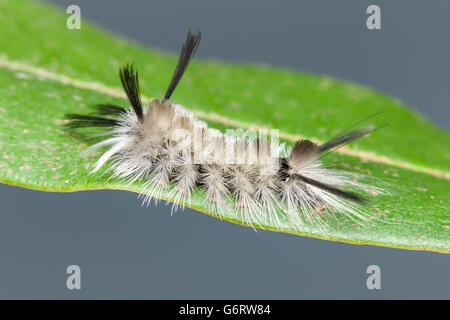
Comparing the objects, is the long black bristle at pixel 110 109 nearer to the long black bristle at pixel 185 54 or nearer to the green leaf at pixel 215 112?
the green leaf at pixel 215 112

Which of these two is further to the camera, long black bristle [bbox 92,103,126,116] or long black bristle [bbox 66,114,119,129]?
long black bristle [bbox 92,103,126,116]

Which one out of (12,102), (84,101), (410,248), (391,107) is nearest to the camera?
(410,248)

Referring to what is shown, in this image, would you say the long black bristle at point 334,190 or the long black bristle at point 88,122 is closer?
the long black bristle at point 334,190

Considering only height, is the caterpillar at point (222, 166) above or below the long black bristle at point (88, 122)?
below

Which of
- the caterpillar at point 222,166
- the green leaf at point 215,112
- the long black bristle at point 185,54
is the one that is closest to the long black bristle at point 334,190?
the caterpillar at point 222,166

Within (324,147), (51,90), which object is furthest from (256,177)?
(51,90)

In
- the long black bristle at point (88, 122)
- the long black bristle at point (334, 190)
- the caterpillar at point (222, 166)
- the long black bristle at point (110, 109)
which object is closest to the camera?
the long black bristle at point (334, 190)

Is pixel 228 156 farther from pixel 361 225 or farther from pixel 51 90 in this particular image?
pixel 51 90

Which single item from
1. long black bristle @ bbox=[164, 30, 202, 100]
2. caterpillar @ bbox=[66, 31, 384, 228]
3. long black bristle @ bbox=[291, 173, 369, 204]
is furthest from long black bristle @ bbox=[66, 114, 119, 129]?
long black bristle @ bbox=[291, 173, 369, 204]

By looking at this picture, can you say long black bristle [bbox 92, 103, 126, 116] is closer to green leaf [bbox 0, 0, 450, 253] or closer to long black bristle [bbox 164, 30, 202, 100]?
green leaf [bbox 0, 0, 450, 253]
